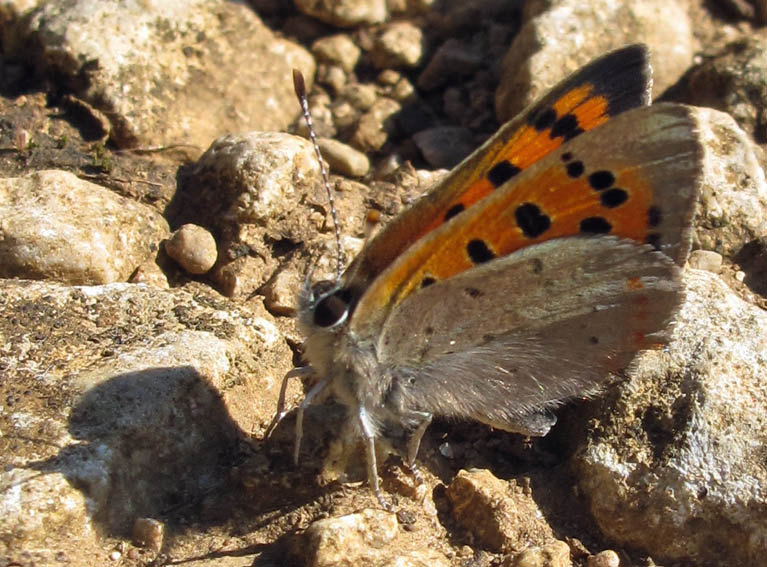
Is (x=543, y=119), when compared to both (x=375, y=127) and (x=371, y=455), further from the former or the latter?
(x=375, y=127)

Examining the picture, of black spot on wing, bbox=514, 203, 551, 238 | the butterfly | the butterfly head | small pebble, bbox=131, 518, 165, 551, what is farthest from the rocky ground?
black spot on wing, bbox=514, 203, 551, 238

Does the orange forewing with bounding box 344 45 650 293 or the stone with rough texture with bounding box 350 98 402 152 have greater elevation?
the orange forewing with bounding box 344 45 650 293

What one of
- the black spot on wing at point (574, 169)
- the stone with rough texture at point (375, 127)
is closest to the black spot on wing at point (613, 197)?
the black spot on wing at point (574, 169)

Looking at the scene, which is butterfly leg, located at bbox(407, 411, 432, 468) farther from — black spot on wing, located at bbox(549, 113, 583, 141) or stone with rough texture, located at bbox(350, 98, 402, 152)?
stone with rough texture, located at bbox(350, 98, 402, 152)

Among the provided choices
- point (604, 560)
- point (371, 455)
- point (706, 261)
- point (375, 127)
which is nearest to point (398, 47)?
point (375, 127)

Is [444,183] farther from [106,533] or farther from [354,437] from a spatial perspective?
[106,533]
